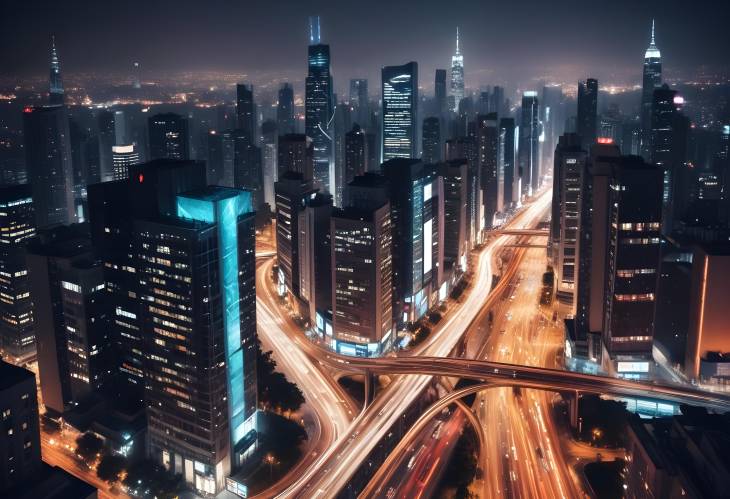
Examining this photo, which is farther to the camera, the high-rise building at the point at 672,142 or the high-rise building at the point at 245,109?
the high-rise building at the point at 245,109

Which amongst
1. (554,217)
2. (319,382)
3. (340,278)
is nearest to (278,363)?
(319,382)

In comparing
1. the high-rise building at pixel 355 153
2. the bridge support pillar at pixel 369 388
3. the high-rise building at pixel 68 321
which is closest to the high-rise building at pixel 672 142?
the high-rise building at pixel 355 153

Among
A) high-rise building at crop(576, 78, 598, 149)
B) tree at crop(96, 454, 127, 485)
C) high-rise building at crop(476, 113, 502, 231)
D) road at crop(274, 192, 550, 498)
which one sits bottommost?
tree at crop(96, 454, 127, 485)

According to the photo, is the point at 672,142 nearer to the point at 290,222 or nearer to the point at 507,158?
the point at 507,158

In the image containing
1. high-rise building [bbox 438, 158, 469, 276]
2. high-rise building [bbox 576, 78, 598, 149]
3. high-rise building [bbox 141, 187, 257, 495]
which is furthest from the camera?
high-rise building [bbox 576, 78, 598, 149]

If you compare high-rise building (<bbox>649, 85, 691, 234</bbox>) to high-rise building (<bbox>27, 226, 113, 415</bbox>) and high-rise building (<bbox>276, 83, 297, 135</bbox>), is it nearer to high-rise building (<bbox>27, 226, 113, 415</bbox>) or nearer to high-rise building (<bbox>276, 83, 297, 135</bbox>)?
high-rise building (<bbox>276, 83, 297, 135</bbox>)

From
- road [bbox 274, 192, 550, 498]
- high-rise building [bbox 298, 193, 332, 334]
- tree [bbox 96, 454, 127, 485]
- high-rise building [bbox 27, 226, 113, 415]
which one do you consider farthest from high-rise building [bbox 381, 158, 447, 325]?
tree [bbox 96, 454, 127, 485]

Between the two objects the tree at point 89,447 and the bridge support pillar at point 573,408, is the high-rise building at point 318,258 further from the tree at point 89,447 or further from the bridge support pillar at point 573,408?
the bridge support pillar at point 573,408
